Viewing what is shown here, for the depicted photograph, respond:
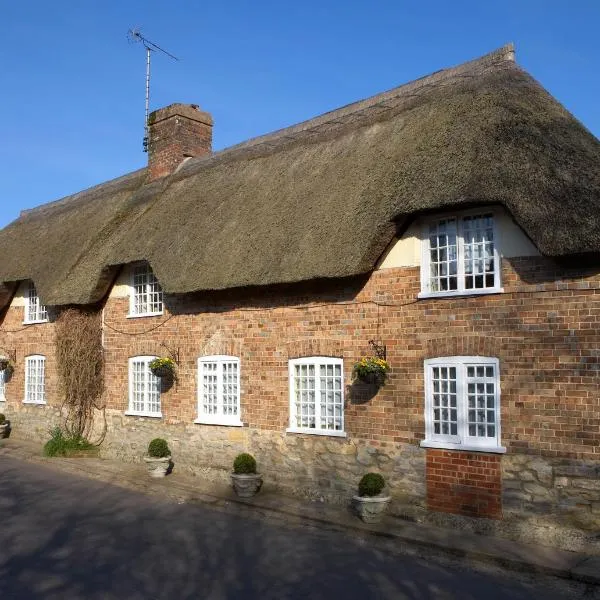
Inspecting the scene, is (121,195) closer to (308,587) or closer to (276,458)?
(276,458)

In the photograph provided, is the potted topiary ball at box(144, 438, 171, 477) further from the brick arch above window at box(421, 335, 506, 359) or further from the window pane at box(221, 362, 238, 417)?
A: the brick arch above window at box(421, 335, 506, 359)

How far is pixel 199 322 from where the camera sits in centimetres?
1391

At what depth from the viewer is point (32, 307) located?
19.7 meters

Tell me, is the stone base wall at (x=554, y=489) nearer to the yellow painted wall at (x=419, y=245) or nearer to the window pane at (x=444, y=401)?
the window pane at (x=444, y=401)

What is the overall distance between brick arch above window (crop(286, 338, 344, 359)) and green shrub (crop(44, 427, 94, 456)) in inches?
287

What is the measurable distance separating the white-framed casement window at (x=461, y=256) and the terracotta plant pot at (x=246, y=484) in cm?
452

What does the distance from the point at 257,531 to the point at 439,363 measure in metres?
3.78

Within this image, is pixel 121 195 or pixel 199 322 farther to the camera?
pixel 121 195

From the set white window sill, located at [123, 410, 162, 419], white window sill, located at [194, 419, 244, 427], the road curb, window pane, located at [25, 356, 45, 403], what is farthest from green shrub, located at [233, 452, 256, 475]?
window pane, located at [25, 356, 45, 403]

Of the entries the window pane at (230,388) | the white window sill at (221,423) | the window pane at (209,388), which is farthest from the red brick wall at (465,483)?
the window pane at (209,388)

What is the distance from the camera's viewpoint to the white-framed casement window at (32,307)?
63.1 feet

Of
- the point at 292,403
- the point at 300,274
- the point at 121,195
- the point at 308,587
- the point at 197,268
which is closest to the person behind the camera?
the point at 308,587

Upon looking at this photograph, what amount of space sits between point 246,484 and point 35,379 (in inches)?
388

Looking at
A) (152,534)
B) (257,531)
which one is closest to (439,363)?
(257,531)
